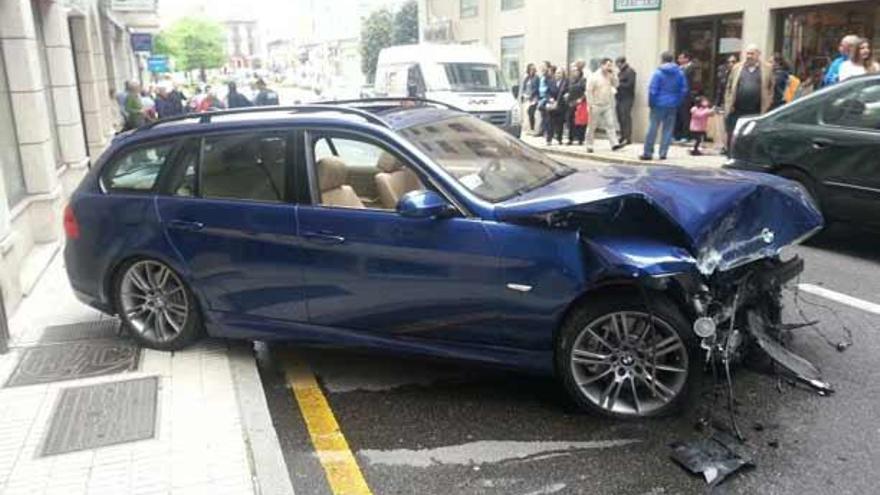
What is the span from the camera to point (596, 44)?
65.4ft

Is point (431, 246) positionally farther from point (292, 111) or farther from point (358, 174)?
point (292, 111)

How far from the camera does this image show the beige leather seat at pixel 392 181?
14.9ft

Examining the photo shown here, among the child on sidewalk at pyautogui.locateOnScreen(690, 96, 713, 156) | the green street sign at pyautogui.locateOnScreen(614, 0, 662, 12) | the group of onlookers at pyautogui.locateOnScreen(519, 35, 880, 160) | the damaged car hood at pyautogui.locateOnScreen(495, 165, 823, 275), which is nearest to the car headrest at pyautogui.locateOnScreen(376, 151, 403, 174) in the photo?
the damaged car hood at pyautogui.locateOnScreen(495, 165, 823, 275)

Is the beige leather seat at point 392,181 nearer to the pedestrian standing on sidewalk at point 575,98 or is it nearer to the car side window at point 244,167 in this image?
the car side window at point 244,167

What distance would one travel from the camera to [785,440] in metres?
3.84

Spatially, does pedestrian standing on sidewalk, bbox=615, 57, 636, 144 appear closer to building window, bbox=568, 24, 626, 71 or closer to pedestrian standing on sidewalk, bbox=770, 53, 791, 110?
building window, bbox=568, 24, 626, 71

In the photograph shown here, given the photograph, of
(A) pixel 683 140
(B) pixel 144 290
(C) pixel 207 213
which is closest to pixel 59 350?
(B) pixel 144 290

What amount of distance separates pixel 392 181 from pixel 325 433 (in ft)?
4.86

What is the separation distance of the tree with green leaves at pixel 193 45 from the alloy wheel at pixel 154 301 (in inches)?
3074

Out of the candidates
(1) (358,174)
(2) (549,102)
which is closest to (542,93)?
(2) (549,102)

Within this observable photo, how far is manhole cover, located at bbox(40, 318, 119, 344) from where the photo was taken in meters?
5.63

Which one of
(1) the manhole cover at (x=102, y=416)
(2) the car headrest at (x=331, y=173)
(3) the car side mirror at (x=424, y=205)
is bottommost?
(1) the manhole cover at (x=102, y=416)

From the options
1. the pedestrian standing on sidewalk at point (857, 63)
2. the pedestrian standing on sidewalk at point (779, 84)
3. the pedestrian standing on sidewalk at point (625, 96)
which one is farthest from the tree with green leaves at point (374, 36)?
the pedestrian standing on sidewalk at point (857, 63)

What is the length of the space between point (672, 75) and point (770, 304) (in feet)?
32.1
